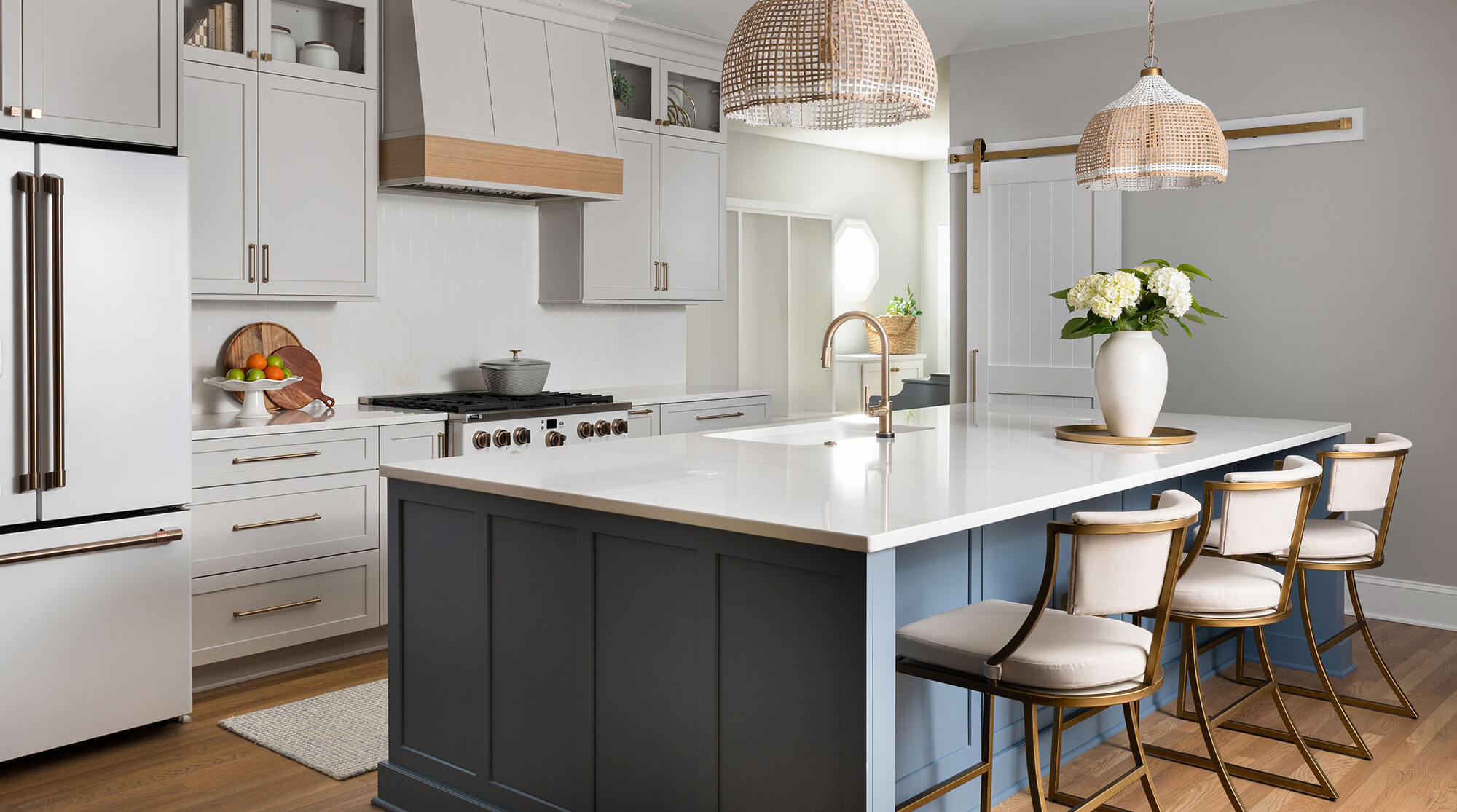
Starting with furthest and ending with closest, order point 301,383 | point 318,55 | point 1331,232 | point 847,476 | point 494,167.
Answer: point 1331,232 < point 494,167 < point 301,383 < point 318,55 < point 847,476

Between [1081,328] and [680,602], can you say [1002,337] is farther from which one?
Result: [680,602]

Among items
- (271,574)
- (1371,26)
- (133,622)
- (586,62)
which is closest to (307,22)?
(586,62)

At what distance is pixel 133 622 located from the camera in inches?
126

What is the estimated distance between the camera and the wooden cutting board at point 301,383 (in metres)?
4.37

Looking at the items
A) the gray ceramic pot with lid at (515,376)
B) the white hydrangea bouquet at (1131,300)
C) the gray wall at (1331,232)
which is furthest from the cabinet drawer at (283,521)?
the gray wall at (1331,232)

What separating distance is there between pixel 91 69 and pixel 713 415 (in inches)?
122

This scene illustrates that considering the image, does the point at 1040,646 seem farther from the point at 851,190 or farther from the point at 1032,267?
the point at 851,190

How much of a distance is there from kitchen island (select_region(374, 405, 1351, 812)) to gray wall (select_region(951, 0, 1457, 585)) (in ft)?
7.05

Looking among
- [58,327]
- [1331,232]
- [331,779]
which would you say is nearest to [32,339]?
[58,327]

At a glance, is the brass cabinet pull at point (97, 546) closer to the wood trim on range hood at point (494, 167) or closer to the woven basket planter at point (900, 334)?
the wood trim on range hood at point (494, 167)

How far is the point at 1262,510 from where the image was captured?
2654 mm

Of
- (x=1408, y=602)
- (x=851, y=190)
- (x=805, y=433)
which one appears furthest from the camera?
(x=851, y=190)

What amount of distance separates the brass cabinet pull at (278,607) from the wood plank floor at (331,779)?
Result: 0.83ft

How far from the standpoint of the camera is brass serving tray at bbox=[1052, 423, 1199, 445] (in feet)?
10.7
